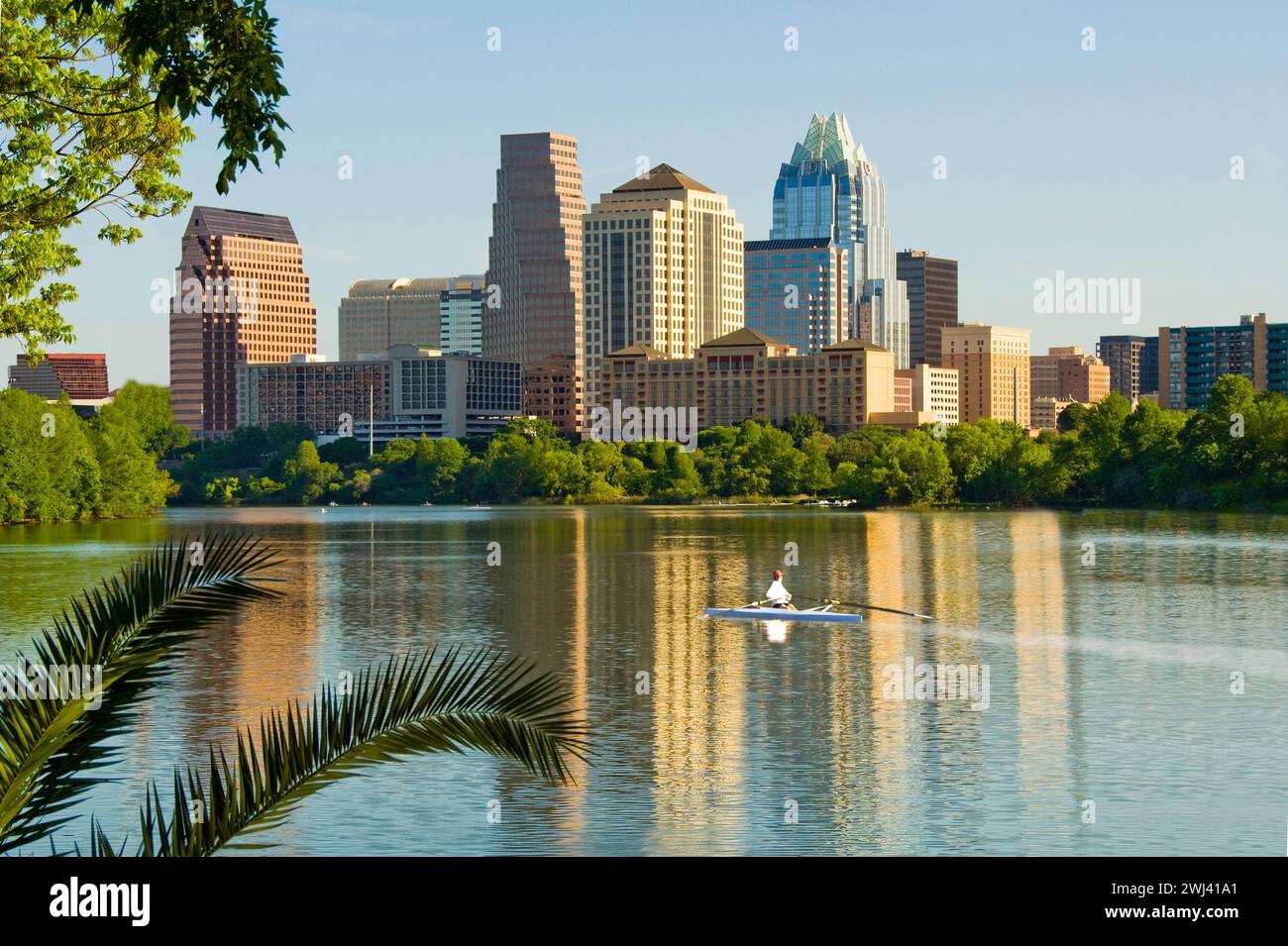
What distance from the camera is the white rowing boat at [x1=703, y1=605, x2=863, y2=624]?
68.4m

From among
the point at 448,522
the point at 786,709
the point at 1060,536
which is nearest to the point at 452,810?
the point at 786,709

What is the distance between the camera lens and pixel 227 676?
2077 inches

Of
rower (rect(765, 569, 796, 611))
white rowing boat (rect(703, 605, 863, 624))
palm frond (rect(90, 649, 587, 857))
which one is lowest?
white rowing boat (rect(703, 605, 863, 624))

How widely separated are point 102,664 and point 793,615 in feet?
181

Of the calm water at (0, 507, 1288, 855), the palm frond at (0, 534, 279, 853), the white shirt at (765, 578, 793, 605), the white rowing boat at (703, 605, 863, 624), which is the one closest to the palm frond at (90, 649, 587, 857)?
the palm frond at (0, 534, 279, 853)

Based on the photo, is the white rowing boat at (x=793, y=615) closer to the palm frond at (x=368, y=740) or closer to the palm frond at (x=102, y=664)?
the palm frond at (x=368, y=740)

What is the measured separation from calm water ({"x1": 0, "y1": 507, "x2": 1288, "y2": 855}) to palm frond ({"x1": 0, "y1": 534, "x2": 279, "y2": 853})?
1501 cm

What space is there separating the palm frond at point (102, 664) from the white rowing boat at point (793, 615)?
53.7 meters

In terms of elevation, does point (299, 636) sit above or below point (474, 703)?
below

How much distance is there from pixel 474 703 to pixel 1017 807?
68.3ft

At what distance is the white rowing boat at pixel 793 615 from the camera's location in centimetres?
6838

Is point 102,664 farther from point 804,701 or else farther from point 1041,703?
point 1041,703

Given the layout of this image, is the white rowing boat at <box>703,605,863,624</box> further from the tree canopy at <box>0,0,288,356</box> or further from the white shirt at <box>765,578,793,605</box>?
the tree canopy at <box>0,0,288,356</box>
